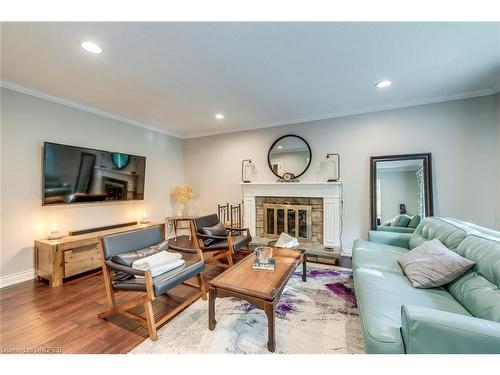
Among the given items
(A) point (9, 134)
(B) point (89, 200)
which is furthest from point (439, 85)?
(A) point (9, 134)

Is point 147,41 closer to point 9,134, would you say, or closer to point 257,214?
point 9,134

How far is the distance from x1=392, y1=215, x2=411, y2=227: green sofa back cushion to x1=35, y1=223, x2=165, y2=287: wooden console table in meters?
4.16

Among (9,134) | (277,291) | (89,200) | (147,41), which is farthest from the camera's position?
(89,200)

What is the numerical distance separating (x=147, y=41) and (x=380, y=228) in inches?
154

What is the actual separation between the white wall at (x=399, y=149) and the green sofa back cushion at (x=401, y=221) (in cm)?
41

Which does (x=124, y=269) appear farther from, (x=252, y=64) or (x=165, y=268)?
(x=252, y=64)

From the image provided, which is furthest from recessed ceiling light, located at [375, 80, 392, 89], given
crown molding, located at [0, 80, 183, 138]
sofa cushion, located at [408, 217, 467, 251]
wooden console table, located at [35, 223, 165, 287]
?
crown molding, located at [0, 80, 183, 138]

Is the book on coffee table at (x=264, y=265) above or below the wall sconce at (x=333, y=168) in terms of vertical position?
below

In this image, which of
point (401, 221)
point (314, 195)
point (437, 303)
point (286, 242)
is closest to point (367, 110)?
point (314, 195)

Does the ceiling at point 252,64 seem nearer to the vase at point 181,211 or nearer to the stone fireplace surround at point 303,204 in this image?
the stone fireplace surround at point 303,204

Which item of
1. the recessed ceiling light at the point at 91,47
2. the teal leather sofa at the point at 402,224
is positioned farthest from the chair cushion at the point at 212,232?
the teal leather sofa at the point at 402,224

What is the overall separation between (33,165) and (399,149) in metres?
5.36

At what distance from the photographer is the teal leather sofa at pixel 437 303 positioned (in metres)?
1.01

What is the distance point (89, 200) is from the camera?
3389 millimetres
